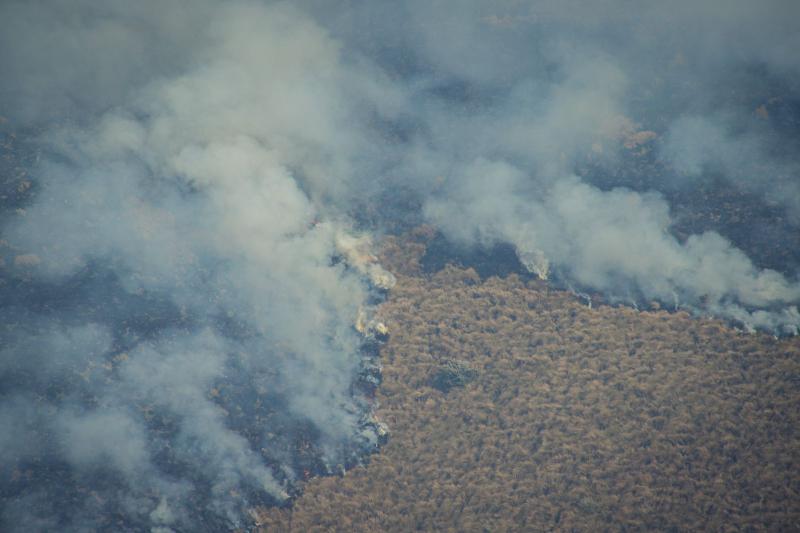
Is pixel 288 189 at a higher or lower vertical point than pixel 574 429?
higher

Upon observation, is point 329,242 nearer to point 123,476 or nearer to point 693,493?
point 123,476

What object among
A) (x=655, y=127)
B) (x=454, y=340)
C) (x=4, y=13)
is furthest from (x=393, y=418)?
(x=4, y=13)

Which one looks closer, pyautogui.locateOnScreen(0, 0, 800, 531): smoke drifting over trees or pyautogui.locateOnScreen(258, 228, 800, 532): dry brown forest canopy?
pyautogui.locateOnScreen(258, 228, 800, 532): dry brown forest canopy

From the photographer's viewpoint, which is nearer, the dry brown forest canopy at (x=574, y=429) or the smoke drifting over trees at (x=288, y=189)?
the dry brown forest canopy at (x=574, y=429)

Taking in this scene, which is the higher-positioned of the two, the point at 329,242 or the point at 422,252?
the point at 422,252
